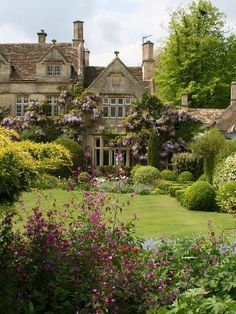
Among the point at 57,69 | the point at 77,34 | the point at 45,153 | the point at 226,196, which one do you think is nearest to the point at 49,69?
the point at 57,69

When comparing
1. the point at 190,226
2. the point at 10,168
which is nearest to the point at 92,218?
the point at 10,168

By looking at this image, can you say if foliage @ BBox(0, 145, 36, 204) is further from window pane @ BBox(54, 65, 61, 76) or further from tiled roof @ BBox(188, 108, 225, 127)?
window pane @ BBox(54, 65, 61, 76)

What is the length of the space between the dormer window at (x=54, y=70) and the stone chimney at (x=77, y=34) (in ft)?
9.54

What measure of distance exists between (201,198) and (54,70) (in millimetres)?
18482

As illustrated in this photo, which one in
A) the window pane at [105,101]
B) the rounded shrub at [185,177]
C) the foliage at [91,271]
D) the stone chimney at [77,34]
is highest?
the stone chimney at [77,34]

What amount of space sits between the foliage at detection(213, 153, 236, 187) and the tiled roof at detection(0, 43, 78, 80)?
54.3ft

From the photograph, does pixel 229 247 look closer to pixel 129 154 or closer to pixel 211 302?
pixel 211 302

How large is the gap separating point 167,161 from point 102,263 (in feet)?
82.8

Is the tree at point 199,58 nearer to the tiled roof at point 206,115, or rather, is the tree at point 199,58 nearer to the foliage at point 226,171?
the tiled roof at point 206,115

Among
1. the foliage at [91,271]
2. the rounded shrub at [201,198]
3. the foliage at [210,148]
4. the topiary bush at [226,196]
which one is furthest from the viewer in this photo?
the foliage at [210,148]

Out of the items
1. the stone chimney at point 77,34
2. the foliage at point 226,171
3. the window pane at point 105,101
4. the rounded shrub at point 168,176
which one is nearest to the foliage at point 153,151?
the rounded shrub at point 168,176

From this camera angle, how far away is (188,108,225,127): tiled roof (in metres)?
33.2

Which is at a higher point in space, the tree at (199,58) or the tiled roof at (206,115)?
the tree at (199,58)

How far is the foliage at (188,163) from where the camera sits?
28.4 metres
